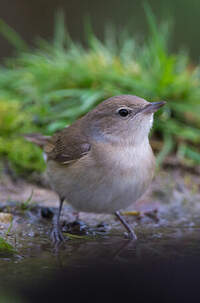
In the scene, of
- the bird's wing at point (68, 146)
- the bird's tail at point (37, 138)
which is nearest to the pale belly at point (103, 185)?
the bird's wing at point (68, 146)

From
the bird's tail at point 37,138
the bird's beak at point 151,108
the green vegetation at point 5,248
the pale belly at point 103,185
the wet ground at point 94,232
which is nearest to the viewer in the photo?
the wet ground at point 94,232

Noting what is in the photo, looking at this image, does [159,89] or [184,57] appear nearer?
[159,89]

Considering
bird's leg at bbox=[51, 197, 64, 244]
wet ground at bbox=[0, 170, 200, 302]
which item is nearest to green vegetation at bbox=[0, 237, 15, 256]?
wet ground at bbox=[0, 170, 200, 302]

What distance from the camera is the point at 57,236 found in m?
3.84

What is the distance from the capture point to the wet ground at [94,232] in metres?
3.16

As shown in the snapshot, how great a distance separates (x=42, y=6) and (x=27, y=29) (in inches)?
27.9

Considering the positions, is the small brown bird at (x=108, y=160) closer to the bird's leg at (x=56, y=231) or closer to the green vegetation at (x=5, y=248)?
the bird's leg at (x=56, y=231)

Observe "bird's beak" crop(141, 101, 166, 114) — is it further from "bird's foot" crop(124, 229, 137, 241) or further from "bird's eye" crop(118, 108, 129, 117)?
"bird's foot" crop(124, 229, 137, 241)

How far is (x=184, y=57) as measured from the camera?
7207 millimetres

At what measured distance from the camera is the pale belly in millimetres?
3725

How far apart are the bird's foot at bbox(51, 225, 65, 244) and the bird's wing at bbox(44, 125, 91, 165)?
580mm

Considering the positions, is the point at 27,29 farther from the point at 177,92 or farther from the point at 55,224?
the point at 55,224

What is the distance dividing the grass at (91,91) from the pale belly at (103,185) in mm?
1474

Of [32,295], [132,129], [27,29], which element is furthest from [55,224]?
[27,29]
